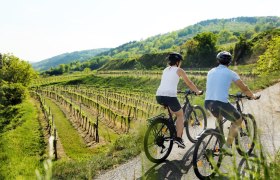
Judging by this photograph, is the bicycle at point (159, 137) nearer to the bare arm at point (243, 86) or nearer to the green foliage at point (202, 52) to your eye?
the bare arm at point (243, 86)

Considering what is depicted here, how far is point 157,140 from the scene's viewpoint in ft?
23.1

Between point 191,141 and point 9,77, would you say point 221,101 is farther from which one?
point 9,77

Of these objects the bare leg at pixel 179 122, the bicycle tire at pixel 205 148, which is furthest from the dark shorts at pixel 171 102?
the bicycle tire at pixel 205 148

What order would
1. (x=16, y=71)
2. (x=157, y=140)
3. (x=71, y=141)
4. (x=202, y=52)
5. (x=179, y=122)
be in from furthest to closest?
(x=202, y=52) → (x=16, y=71) → (x=71, y=141) → (x=179, y=122) → (x=157, y=140)

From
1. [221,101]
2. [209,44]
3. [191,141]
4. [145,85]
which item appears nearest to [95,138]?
[191,141]

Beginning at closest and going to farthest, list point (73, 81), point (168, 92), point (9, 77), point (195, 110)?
point (168, 92) → point (195, 110) → point (9, 77) → point (73, 81)

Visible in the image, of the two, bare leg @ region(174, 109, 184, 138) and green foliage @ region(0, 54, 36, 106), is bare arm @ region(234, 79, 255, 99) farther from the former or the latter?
green foliage @ region(0, 54, 36, 106)

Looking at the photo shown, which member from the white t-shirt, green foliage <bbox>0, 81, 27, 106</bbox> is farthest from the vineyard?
green foliage <bbox>0, 81, 27, 106</bbox>

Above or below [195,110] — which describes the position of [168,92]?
above

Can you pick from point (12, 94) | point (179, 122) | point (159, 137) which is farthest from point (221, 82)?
point (12, 94)

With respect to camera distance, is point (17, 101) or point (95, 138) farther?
point (17, 101)

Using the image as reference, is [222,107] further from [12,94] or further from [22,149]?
[12,94]

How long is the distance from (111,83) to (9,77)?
28.2 metres

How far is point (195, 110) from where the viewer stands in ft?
27.9
